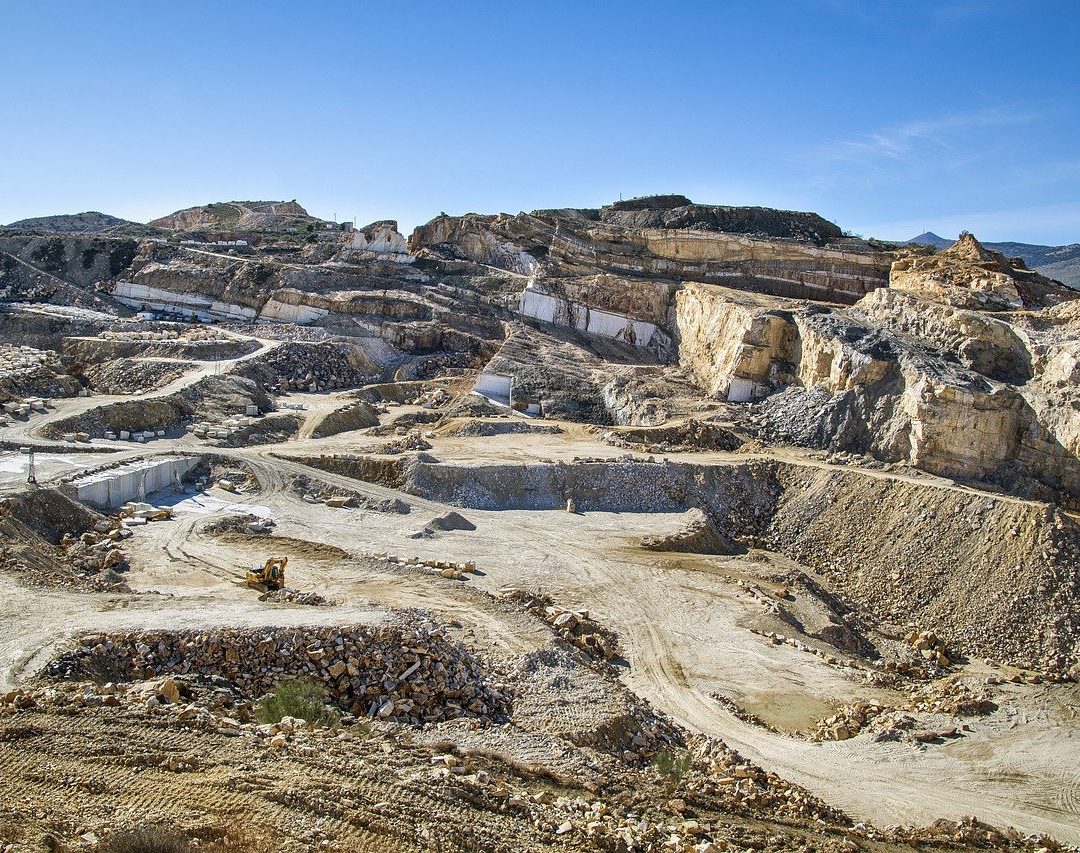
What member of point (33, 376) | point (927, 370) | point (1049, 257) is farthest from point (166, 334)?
point (1049, 257)

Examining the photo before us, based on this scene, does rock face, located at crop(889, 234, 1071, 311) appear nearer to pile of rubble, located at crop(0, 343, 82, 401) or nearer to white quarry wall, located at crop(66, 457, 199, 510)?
white quarry wall, located at crop(66, 457, 199, 510)

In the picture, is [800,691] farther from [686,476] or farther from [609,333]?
[609,333]

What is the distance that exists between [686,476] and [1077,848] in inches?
563

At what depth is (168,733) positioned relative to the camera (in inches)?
344

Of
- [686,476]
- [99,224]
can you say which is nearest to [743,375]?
[686,476]

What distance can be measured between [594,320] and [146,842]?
115 ft

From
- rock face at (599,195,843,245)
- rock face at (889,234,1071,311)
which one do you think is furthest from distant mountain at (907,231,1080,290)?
rock face at (889,234,1071,311)

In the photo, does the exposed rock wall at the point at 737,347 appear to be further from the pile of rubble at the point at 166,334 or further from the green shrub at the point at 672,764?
the pile of rubble at the point at 166,334

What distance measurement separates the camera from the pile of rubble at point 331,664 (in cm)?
1091

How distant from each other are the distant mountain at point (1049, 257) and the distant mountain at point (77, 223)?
73569 mm

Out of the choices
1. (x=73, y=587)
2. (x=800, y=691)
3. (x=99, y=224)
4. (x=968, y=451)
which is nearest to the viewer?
(x=73, y=587)

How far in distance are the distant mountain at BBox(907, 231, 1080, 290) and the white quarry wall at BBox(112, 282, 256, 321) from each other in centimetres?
4484

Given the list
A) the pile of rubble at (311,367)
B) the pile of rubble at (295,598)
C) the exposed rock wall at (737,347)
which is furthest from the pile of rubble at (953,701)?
the pile of rubble at (311,367)

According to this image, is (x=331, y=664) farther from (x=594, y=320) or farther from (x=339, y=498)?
(x=594, y=320)
